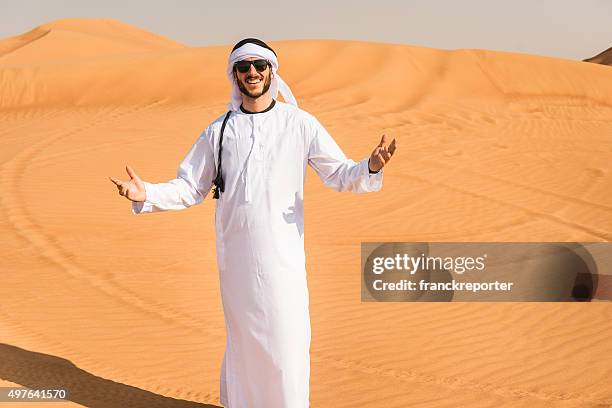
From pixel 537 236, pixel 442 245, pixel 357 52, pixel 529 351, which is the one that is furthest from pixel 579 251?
pixel 357 52

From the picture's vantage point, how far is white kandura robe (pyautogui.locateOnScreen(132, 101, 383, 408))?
12.6 feet

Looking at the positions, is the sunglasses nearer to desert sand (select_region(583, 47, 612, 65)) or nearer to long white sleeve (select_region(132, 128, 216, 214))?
long white sleeve (select_region(132, 128, 216, 214))

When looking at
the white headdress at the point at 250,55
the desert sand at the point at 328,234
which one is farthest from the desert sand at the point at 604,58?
the white headdress at the point at 250,55

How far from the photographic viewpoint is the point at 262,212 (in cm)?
386

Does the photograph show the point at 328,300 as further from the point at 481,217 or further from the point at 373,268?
the point at 481,217

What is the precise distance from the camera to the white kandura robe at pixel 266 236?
385cm

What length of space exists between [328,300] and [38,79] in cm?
1940

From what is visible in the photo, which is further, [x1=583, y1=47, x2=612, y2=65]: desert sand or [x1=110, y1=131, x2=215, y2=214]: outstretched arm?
[x1=583, y1=47, x2=612, y2=65]: desert sand

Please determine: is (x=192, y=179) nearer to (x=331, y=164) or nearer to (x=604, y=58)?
(x=331, y=164)

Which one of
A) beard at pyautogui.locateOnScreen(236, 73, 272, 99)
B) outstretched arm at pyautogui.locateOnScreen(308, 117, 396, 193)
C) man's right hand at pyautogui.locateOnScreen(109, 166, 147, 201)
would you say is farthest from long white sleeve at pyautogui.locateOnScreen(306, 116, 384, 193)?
man's right hand at pyautogui.locateOnScreen(109, 166, 147, 201)

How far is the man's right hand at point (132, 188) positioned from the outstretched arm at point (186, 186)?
0.02m

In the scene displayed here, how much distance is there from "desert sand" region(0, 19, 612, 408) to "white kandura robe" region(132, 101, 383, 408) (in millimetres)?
1284

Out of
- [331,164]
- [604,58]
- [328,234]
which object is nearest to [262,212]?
[331,164]

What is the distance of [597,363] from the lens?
5930 mm
